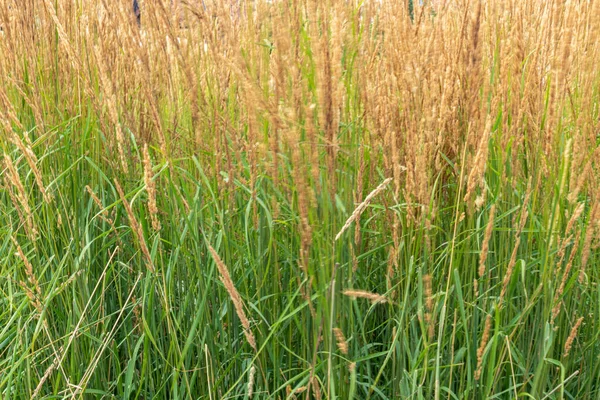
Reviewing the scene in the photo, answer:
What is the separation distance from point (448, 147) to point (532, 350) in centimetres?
65

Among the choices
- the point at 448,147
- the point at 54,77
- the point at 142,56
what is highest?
the point at 142,56

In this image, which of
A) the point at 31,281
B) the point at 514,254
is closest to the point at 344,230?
the point at 514,254

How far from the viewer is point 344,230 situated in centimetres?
130

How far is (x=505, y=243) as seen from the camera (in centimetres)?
168

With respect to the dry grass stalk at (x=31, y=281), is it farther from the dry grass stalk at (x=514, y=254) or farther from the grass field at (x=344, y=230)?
the dry grass stalk at (x=514, y=254)

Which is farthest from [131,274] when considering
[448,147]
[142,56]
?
[448,147]

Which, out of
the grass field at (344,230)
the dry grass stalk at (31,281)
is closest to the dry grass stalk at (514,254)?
the grass field at (344,230)

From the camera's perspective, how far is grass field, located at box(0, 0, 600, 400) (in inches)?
55.6

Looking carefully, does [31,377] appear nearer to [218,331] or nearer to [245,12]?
[218,331]

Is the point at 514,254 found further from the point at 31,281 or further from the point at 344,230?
the point at 31,281

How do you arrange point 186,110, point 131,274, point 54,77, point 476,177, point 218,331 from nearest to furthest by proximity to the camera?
point 476,177
point 218,331
point 131,274
point 54,77
point 186,110

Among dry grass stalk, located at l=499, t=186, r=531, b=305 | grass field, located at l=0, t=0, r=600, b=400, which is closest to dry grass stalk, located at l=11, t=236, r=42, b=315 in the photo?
grass field, located at l=0, t=0, r=600, b=400

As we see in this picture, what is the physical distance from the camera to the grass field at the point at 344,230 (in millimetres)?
1411

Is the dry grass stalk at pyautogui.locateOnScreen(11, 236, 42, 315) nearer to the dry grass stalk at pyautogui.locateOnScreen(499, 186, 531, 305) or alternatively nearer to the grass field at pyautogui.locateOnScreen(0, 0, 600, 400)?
the grass field at pyautogui.locateOnScreen(0, 0, 600, 400)
